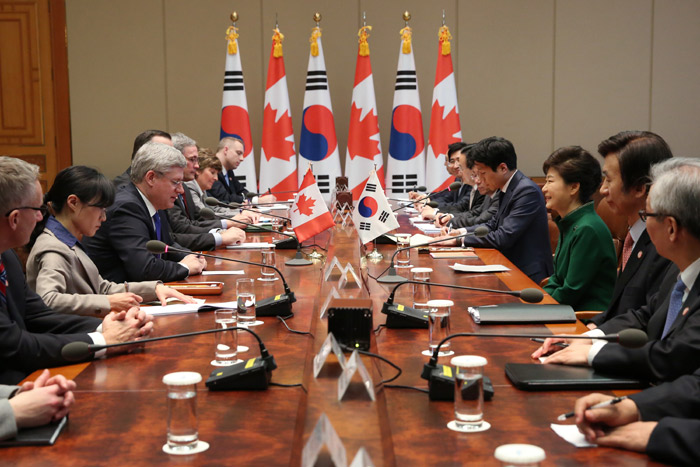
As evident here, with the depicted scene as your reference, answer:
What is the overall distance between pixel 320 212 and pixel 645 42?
585 cm

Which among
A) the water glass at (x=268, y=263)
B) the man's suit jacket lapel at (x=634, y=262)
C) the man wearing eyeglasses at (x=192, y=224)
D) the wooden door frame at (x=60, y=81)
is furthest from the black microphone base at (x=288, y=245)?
the wooden door frame at (x=60, y=81)

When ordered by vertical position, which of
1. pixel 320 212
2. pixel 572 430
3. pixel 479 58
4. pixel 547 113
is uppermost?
pixel 479 58

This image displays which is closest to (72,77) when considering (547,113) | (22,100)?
(22,100)

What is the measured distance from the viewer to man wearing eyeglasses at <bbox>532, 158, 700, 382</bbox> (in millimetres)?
1921

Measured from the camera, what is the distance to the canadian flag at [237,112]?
795 cm

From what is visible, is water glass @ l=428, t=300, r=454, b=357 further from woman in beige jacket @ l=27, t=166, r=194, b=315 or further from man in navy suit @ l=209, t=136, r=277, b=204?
man in navy suit @ l=209, t=136, r=277, b=204

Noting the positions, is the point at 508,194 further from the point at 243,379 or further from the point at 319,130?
the point at 319,130

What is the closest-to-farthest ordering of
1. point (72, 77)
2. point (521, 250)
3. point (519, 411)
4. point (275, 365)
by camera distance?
point (519, 411) → point (275, 365) → point (521, 250) → point (72, 77)

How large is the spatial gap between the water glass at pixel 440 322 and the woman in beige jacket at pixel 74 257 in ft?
3.78

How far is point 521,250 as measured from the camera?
4.61 m

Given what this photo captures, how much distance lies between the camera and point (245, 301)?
2.54m

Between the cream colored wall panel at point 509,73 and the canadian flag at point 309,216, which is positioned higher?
the cream colored wall panel at point 509,73

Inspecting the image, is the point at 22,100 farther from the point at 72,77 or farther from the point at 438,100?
the point at 438,100

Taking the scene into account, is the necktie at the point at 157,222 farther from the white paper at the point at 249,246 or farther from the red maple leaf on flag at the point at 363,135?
the red maple leaf on flag at the point at 363,135
